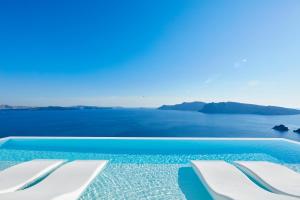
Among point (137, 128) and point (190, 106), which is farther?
point (190, 106)

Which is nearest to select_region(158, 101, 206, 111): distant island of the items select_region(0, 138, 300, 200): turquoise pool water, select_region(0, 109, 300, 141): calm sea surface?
select_region(0, 109, 300, 141): calm sea surface

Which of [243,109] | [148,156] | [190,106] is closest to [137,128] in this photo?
[148,156]

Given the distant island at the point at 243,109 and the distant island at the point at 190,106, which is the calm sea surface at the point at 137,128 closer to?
the distant island at the point at 243,109

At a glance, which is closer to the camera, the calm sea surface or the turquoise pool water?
the turquoise pool water

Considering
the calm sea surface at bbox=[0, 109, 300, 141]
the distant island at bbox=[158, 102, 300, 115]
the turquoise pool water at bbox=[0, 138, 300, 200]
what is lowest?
the calm sea surface at bbox=[0, 109, 300, 141]

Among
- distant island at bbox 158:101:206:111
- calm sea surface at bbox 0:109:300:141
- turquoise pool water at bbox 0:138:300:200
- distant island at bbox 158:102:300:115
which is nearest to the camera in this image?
turquoise pool water at bbox 0:138:300:200

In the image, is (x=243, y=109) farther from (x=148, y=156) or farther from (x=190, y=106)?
(x=148, y=156)

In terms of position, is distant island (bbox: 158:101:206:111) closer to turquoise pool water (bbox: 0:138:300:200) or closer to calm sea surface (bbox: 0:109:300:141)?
calm sea surface (bbox: 0:109:300:141)

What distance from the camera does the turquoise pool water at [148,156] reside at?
302cm

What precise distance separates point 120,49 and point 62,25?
3756 millimetres

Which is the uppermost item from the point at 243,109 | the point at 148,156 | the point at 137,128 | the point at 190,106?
the point at 190,106

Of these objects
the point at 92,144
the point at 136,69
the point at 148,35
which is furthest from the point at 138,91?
the point at 92,144

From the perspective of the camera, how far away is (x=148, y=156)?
16.5 feet

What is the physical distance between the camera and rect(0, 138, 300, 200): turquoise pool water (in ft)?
9.91
